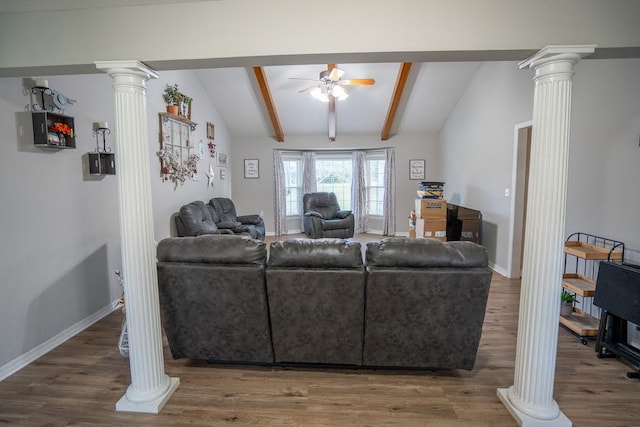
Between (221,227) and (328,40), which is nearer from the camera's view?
(328,40)

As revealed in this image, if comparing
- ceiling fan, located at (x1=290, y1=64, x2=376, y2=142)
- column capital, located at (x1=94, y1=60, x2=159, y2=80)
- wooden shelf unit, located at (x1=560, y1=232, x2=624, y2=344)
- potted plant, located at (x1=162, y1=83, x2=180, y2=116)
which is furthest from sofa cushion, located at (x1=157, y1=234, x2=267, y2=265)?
ceiling fan, located at (x1=290, y1=64, x2=376, y2=142)

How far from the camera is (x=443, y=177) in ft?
23.2

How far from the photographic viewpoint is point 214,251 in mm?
2139

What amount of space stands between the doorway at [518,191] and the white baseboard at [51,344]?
458 cm

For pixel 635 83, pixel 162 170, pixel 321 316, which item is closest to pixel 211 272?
pixel 321 316

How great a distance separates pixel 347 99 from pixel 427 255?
16.3ft

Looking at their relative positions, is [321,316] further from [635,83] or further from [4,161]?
[635,83]

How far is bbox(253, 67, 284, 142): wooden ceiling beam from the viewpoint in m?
5.36

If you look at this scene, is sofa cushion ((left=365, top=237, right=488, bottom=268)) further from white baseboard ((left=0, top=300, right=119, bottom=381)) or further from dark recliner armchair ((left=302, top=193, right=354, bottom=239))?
dark recliner armchair ((left=302, top=193, right=354, bottom=239))

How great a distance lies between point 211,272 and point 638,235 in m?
3.26

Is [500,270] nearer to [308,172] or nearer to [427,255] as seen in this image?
[427,255]

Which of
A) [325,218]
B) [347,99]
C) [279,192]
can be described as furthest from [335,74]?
[279,192]

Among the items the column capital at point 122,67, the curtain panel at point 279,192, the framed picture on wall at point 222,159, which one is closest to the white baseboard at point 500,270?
the curtain panel at point 279,192

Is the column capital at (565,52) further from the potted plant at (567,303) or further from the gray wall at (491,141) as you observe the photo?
the gray wall at (491,141)
